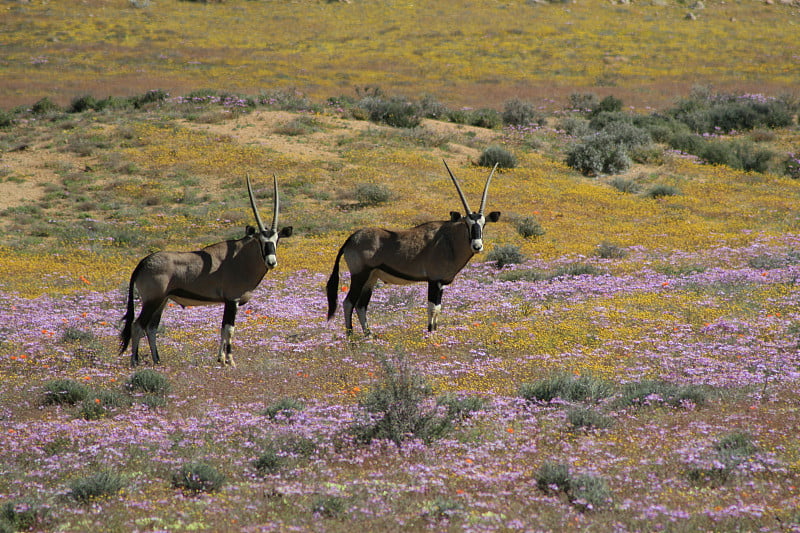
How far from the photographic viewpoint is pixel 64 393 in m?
10.6

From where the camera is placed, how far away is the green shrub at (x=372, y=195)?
86.4 feet

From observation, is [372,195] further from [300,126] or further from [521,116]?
[521,116]

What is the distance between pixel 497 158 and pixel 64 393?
2264 centimetres

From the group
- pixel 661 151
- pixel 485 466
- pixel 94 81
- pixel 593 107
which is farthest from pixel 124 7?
pixel 485 466

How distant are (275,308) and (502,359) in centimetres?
580

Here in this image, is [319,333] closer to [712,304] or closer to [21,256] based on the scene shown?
[712,304]

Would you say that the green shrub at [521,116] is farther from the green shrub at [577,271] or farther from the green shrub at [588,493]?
the green shrub at [588,493]

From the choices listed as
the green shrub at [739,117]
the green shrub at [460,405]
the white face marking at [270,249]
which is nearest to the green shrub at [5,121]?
the white face marking at [270,249]

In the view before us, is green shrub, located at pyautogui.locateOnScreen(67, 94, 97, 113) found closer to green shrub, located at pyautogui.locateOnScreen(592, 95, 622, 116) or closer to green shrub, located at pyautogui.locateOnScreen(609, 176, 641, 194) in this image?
green shrub, located at pyautogui.locateOnScreen(609, 176, 641, 194)

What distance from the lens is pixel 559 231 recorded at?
23.6m

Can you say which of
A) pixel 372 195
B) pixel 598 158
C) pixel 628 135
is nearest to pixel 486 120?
pixel 628 135

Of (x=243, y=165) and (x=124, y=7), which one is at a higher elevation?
(x=124, y=7)

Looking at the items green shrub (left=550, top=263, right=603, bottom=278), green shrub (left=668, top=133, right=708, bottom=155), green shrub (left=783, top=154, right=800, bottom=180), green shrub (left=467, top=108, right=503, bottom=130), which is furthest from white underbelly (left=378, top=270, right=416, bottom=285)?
green shrub (left=467, top=108, right=503, bottom=130)

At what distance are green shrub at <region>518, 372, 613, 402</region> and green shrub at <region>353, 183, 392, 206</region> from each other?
16304 mm
